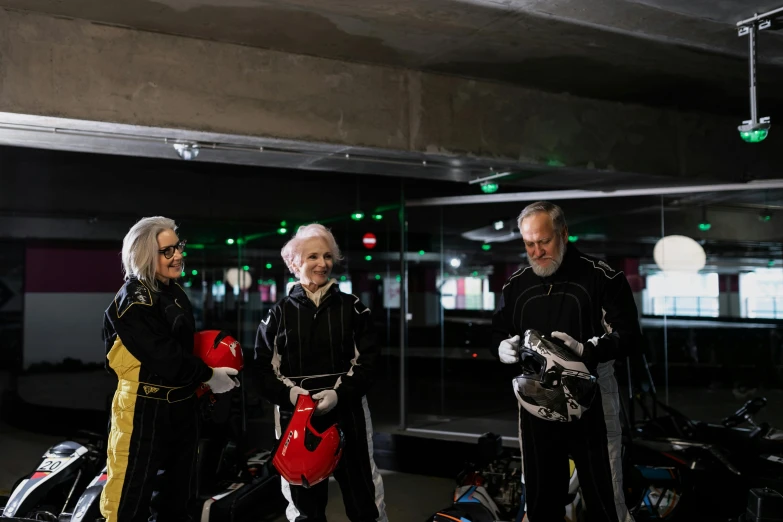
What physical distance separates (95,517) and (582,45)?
3.16 meters

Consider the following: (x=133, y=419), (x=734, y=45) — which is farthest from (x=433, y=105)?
(x=133, y=419)

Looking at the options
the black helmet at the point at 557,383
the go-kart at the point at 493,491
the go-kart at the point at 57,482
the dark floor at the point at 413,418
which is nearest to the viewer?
the black helmet at the point at 557,383

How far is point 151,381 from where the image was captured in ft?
8.93

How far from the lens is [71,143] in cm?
361

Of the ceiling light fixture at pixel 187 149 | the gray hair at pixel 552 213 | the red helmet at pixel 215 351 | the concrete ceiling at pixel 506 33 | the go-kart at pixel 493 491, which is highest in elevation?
the concrete ceiling at pixel 506 33

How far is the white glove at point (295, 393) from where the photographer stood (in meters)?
2.78

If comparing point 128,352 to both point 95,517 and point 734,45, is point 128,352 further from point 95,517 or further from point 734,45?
point 734,45

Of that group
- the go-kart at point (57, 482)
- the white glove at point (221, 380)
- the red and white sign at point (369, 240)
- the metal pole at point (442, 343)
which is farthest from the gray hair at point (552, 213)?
the red and white sign at point (369, 240)

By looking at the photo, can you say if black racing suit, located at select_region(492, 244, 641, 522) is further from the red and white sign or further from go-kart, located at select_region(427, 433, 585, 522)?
the red and white sign

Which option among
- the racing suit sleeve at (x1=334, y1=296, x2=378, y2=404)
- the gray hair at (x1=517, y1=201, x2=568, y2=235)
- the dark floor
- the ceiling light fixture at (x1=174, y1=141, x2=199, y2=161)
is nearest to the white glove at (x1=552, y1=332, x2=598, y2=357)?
the gray hair at (x1=517, y1=201, x2=568, y2=235)

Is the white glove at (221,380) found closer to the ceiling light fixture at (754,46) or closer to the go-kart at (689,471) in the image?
the go-kart at (689,471)

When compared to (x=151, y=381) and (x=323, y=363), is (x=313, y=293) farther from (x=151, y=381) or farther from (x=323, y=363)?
(x=151, y=381)

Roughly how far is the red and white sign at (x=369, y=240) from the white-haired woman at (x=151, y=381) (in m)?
3.42

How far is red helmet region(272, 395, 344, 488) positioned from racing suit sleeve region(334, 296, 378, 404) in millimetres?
153
